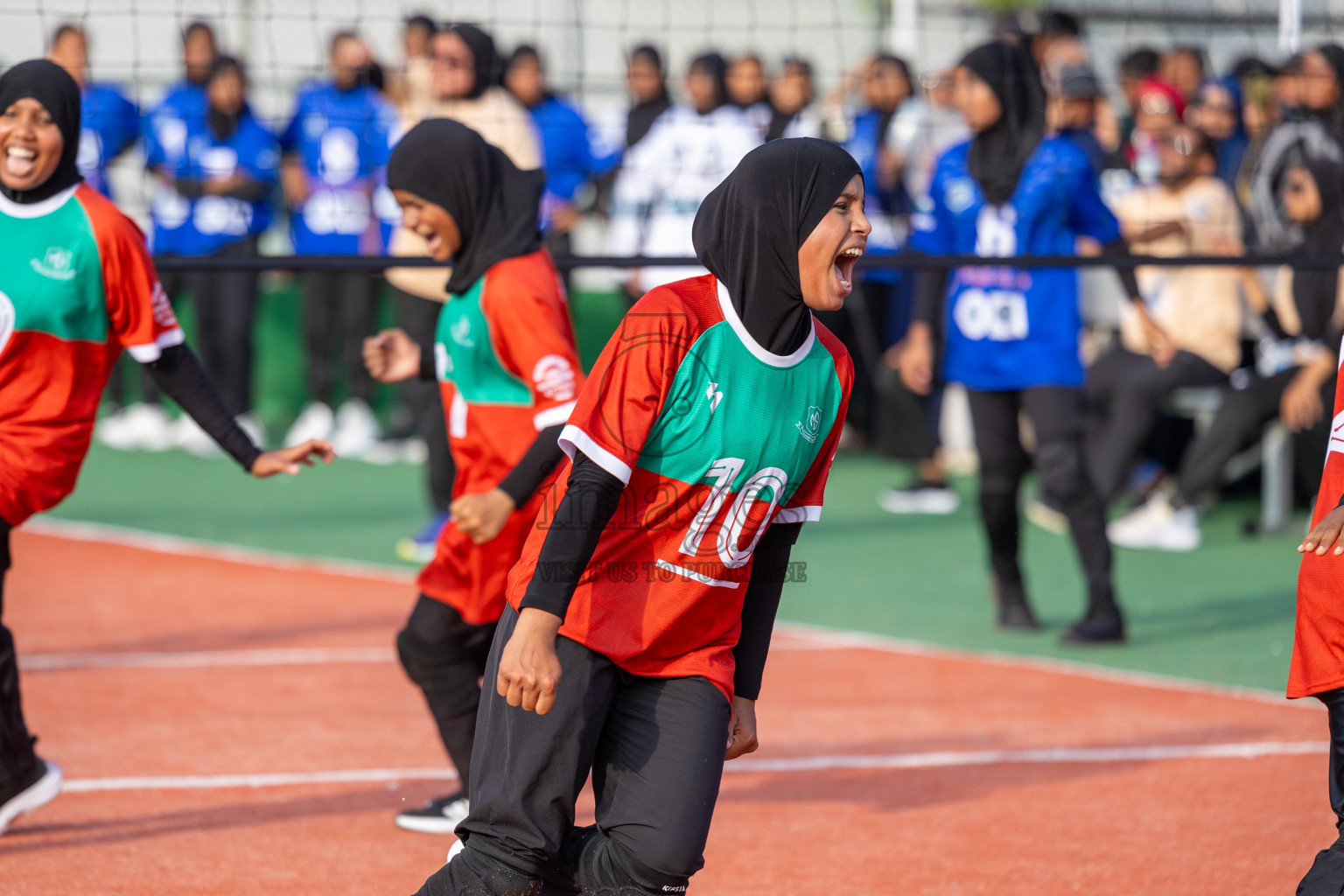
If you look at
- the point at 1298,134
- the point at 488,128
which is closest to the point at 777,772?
the point at 488,128

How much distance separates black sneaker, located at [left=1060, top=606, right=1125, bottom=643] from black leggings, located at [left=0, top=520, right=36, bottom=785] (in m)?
4.45

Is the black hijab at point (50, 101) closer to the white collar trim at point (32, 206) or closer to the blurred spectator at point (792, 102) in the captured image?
the white collar trim at point (32, 206)

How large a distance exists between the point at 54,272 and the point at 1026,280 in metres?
4.35

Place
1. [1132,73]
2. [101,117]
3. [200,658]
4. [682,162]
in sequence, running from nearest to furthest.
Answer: [200,658], [682,162], [101,117], [1132,73]

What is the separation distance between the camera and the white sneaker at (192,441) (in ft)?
41.3

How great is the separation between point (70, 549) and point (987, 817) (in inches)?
236

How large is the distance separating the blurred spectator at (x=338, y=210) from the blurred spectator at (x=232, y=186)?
0.29m

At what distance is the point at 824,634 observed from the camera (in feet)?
24.3

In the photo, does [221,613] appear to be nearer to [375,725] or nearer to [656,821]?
[375,725]

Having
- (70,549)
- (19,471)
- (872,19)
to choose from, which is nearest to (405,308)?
(70,549)

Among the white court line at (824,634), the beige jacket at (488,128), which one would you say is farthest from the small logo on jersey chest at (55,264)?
the white court line at (824,634)

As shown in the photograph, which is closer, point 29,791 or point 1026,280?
point 29,791

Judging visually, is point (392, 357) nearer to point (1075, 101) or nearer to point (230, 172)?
point (1075, 101)

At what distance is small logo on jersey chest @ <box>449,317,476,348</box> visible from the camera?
14.9 feet
